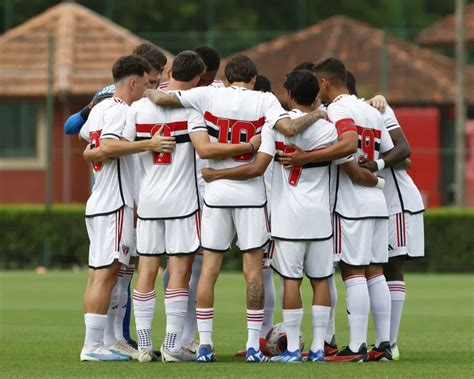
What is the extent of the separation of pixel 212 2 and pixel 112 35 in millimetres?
11085

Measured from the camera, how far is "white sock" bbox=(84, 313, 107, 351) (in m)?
11.4

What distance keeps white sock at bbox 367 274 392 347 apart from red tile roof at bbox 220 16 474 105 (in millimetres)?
→ 22108

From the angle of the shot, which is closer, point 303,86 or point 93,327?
point 303,86

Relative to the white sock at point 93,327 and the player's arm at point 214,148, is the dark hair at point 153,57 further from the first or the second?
the white sock at point 93,327

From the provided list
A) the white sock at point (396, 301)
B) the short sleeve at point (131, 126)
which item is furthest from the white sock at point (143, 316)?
the white sock at point (396, 301)

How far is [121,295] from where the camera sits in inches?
480

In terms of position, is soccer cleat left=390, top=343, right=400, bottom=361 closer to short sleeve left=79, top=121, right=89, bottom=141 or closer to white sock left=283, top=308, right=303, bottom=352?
white sock left=283, top=308, right=303, bottom=352

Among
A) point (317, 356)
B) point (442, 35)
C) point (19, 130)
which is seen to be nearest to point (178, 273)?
point (317, 356)

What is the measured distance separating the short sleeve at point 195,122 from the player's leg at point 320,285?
1224mm

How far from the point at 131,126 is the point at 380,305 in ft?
7.95

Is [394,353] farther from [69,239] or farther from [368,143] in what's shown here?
[69,239]

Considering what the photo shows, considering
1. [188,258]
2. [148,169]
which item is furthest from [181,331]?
[148,169]

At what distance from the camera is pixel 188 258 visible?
1131 cm

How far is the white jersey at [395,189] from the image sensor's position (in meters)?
12.0
